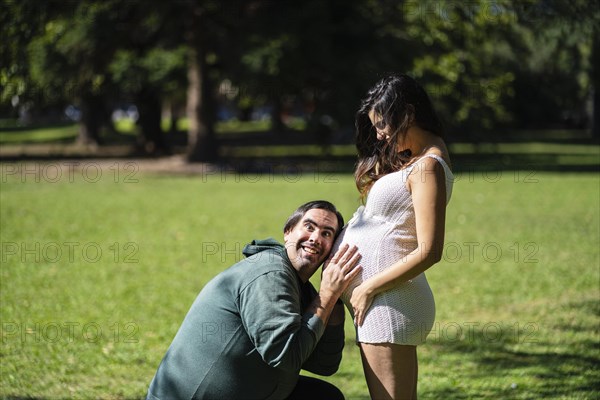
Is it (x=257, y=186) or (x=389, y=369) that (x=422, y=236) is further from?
(x=257, y=186)

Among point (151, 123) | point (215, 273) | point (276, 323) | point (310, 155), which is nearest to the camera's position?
point (276, 323)

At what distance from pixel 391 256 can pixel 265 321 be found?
24.2 inches

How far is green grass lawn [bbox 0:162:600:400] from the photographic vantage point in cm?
682

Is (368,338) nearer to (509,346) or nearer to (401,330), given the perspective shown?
(401,330)

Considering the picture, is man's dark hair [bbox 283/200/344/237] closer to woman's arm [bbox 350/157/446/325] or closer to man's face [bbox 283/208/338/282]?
man's face [bbox 283/208/338/282]

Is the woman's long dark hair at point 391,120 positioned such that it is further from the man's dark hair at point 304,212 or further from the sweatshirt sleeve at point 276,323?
the sweatshirt sleeve at point 276,323

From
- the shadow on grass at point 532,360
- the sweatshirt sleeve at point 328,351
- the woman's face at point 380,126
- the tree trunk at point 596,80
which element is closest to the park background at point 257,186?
the shadow on grass at point 532,360

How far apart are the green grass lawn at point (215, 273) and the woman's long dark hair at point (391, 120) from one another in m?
2.98

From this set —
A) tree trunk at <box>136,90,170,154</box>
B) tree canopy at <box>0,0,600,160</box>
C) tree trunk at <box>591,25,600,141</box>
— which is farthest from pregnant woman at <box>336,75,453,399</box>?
tree trunk at <box>136,90,170,154</box>

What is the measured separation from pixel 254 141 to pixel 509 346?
39.1 m

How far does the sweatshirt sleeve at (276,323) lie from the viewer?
11.1 ft

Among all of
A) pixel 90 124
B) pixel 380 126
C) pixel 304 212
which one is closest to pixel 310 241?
pixel 304 212

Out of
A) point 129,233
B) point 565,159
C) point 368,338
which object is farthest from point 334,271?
point 565,159

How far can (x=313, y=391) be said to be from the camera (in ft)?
13.0
